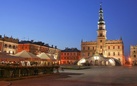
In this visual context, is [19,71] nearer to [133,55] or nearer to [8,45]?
[8,45]

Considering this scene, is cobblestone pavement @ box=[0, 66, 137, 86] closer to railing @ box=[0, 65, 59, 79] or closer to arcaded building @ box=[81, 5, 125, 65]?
railing @ box=[0, 65, 59, 79]

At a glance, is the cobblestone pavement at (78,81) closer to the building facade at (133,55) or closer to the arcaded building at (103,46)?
the arcaded building at (103,46)

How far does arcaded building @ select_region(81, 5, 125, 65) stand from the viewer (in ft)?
413

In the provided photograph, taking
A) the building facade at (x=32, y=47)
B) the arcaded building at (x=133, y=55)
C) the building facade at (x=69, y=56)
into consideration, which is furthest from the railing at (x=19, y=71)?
the building facade at (x=69, y=56)

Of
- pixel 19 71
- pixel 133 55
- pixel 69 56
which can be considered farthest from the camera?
pixel 69 56

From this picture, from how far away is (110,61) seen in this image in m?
102

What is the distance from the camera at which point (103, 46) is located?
128000 millimetres

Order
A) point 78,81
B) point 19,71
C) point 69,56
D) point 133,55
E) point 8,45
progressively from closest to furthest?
point 78,81, point 19,71, point 8,45, point 133,55, point 69,56

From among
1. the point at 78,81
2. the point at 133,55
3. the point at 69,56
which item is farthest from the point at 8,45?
the point at 133,55

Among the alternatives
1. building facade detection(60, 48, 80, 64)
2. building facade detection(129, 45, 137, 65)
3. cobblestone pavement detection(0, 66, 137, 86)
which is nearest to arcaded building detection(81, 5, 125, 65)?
building facade detection(129, 45, 137, 65)

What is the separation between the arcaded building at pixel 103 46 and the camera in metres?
126

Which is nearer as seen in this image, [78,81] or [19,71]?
[78,81]

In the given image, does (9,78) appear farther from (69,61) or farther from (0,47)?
(69,61)

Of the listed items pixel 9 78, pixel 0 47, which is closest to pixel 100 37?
pixel 0 47
